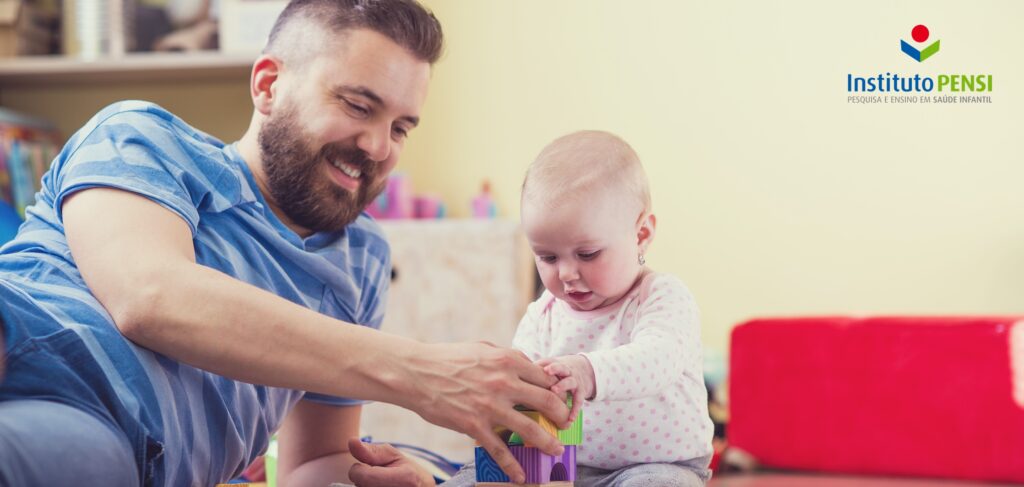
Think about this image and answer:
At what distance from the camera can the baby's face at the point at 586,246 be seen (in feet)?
3.56

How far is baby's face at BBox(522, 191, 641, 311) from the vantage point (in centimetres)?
108

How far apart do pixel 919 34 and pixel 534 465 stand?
1.13 meters

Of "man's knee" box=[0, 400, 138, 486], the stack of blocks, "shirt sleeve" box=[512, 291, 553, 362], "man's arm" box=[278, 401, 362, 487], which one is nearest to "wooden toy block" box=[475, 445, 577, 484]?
the stack of blocks

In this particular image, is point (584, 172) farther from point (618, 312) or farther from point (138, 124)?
point (138, 124)

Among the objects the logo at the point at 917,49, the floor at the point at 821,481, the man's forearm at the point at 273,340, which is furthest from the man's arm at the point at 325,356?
the logo at the point at 917,49

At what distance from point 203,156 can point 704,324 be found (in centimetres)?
146

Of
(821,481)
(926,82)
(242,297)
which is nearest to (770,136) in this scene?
(926,82)

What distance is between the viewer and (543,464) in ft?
3.13

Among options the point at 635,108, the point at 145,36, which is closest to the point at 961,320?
the point at 635,108

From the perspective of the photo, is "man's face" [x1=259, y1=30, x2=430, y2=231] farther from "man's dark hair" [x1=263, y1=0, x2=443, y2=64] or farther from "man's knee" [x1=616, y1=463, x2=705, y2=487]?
"man's knee" [x1=616, y1=463, x2=705, y2=487]

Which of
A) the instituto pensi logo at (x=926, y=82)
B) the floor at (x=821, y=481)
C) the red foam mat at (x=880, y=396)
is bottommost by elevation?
the floor at (x=821, y=481)

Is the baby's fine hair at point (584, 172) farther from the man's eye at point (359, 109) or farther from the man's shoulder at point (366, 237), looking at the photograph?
the man's shoulder at point (366, 237)

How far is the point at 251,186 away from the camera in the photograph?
1312mm

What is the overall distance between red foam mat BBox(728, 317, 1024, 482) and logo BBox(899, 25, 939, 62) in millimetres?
524
